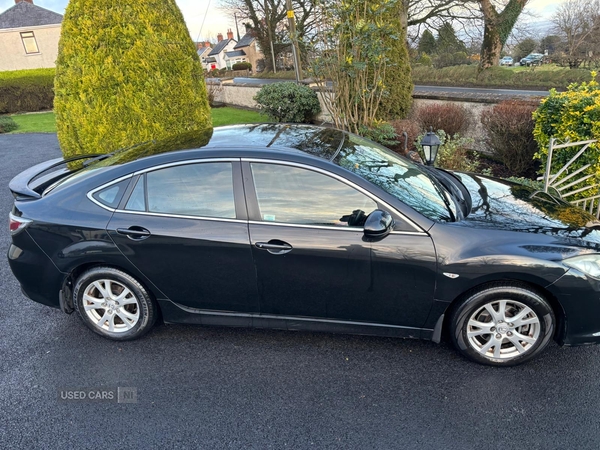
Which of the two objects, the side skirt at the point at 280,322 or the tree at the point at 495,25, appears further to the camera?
the tree at the point at 495,25

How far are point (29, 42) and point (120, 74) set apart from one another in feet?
99.3

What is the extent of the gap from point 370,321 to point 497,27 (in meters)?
22.2

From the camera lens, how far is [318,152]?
2.86 meters

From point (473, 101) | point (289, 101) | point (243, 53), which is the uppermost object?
point (243, 53)

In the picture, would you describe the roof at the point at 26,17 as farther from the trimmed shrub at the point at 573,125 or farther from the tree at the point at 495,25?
the trimmed shrub at the point at 573,125

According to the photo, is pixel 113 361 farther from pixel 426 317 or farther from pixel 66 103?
pixel 66 103

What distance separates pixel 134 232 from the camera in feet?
9.23

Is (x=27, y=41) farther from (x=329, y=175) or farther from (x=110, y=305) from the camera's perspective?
(x=329, y=175)

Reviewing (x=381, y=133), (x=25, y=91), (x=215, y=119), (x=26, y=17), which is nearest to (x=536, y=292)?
(x=381, y=133)

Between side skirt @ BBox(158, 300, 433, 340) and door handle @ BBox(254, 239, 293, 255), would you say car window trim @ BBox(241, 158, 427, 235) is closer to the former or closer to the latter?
door handle @ BBox(254, 239, 293, 255)

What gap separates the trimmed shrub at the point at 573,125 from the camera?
4699mm

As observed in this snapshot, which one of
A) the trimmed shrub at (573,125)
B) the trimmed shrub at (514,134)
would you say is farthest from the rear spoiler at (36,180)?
the trimmed shrub at (514,134)

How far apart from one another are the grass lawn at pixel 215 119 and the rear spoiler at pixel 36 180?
29.6ft

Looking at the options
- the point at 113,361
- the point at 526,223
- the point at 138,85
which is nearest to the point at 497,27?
the point at 138,85
